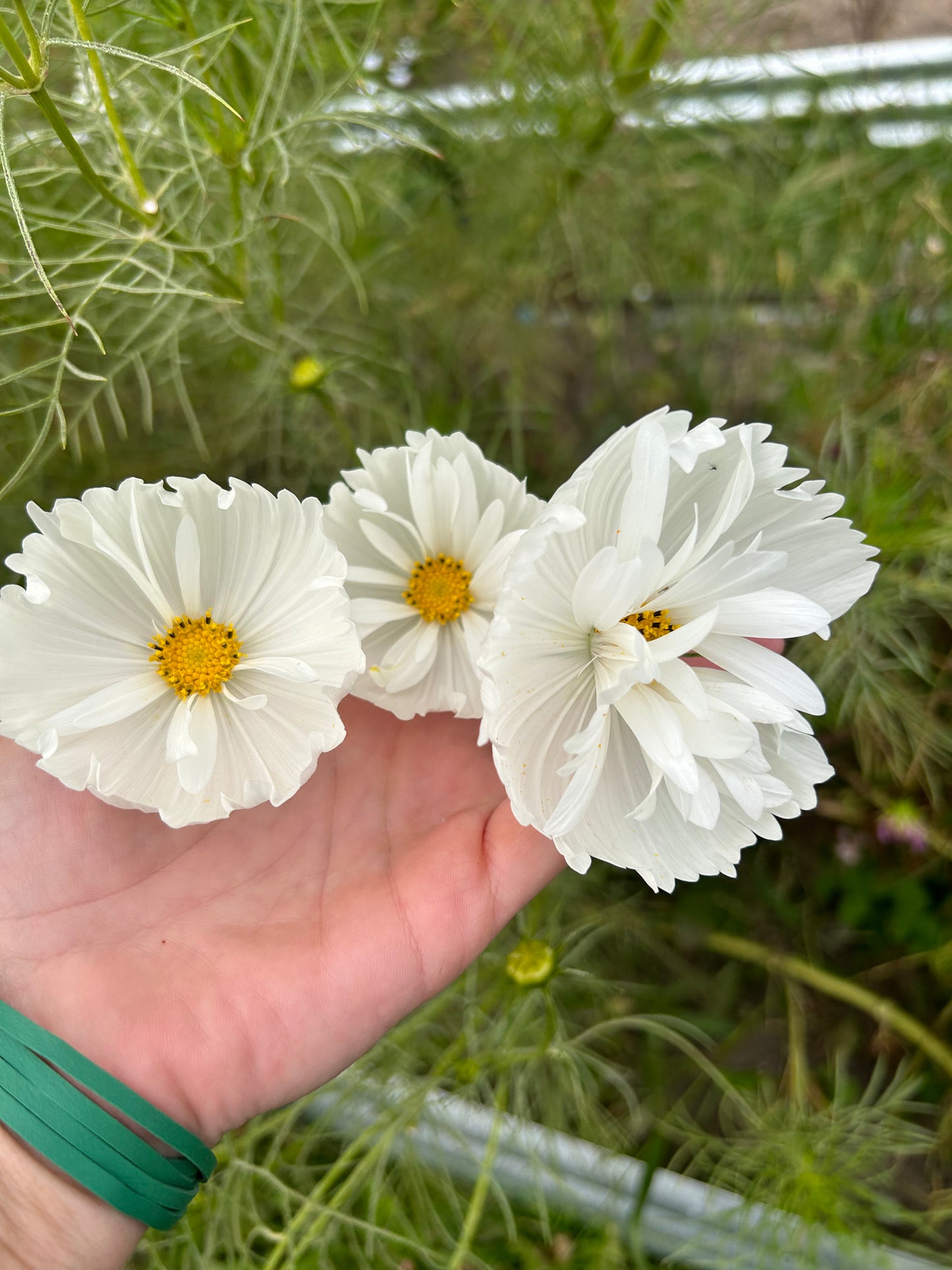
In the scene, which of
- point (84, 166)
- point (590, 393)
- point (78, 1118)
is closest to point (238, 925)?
point (78, 1118)

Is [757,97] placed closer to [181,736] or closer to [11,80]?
[11,80]

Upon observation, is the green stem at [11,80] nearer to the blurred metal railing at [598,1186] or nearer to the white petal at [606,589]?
the white petal at [606,589]

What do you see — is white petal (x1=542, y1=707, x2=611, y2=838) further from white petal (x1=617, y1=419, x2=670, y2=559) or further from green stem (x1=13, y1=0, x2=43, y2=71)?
green stem (x1=13, y1=0, x2=43, y2=71)

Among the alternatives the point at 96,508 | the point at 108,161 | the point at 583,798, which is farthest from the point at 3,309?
the point at 583,798

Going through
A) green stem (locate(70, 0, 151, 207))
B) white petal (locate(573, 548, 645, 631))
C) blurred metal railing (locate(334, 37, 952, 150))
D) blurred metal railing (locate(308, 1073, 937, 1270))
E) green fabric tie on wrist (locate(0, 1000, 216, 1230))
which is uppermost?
blurred metal railing (locate(334, 37, 952, 150))

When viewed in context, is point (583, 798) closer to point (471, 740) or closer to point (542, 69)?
point (471, 740)

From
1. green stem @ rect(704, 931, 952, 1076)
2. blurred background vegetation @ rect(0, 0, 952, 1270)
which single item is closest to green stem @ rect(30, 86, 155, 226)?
blurred background vegetation @ rect(0, 0, 952, 1270)
